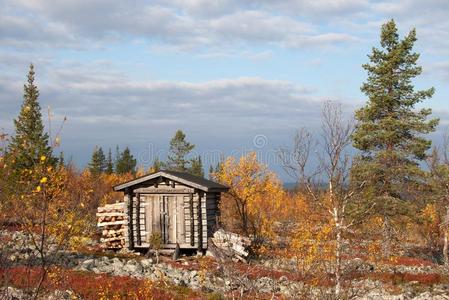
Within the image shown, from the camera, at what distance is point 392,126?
92.7 ft

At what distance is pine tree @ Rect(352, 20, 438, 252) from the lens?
28.0 metres

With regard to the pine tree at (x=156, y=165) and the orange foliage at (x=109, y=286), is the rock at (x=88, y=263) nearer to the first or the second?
the orange foliage at (x=109, y=286)

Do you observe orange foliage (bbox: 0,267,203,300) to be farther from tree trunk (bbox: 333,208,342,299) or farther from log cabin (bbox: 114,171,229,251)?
log cabin (bbox: 114,171,229,251)

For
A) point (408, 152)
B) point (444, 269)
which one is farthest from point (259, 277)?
point (408, 152)

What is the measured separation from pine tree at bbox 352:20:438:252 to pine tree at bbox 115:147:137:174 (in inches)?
2525

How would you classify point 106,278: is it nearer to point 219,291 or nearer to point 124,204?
point 219,291

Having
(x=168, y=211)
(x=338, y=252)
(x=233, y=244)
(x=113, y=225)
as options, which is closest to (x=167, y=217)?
(x=168, y=211)

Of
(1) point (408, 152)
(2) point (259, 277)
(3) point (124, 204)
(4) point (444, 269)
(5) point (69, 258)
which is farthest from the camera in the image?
(1) point (408, 152)

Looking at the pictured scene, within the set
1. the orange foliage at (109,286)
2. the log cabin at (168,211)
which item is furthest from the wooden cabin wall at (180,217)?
the orange foliage at (109,286)

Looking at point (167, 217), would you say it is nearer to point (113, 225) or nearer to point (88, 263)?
point (113, 225)

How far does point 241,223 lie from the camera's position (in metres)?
31.0

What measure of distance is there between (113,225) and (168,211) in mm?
3517

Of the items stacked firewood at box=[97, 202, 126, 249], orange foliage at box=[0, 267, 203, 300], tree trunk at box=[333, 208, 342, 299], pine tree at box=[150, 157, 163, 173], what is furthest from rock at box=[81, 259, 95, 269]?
pine tree at box=[150, 157, 163, 173]

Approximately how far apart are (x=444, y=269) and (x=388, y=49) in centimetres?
1292
